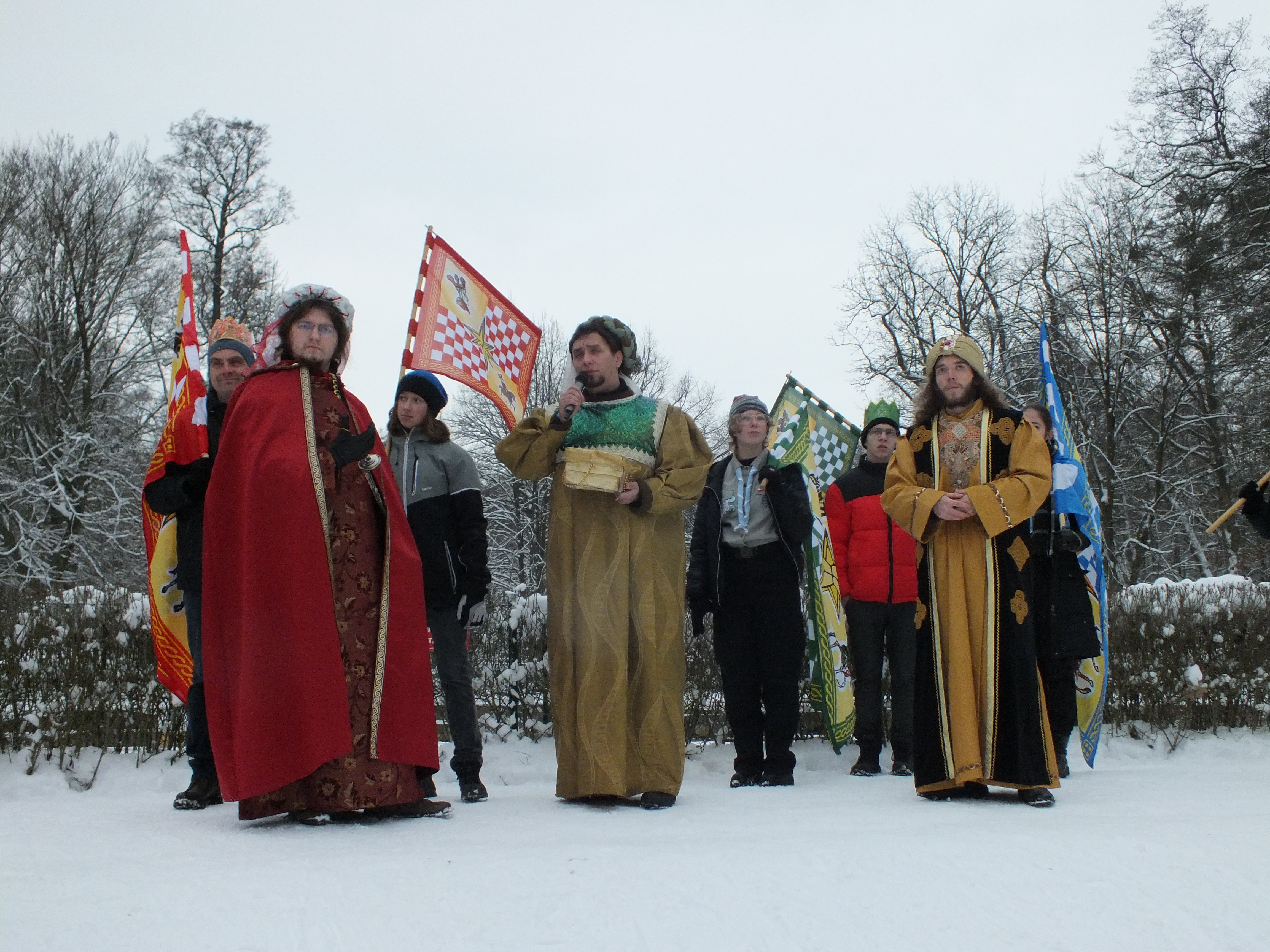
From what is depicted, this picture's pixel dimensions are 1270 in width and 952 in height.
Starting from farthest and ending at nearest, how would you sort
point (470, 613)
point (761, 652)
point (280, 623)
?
point (761, 652) → point (470, 613) → point (280, 623)

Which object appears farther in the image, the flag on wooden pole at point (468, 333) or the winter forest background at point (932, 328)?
the winter forest background at point (932, 328)

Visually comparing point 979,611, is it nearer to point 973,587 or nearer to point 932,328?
point 973,587

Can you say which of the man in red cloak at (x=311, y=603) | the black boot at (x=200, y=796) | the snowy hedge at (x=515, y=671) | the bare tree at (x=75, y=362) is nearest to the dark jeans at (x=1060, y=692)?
the snowy hedge at (x=515, y=671)

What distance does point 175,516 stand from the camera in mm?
4668

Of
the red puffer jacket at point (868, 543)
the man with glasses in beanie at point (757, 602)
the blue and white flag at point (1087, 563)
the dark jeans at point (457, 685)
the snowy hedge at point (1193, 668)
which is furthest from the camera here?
the snowy hedge at point (1193, 668)

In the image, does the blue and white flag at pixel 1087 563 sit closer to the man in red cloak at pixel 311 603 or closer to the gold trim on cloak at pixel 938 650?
the gold trim on cloak at pixel 938 650

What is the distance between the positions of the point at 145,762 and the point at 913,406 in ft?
13.9

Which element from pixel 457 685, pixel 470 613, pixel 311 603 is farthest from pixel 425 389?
pixel 311 603

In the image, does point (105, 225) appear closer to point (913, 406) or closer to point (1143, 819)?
point (913, 406)

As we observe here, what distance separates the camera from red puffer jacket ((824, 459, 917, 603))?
20.0ft

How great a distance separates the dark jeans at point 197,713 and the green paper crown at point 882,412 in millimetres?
3919

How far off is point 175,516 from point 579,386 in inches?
72.3

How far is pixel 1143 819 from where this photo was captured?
3.61 m

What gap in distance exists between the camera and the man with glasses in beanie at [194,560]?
4.40 meters
